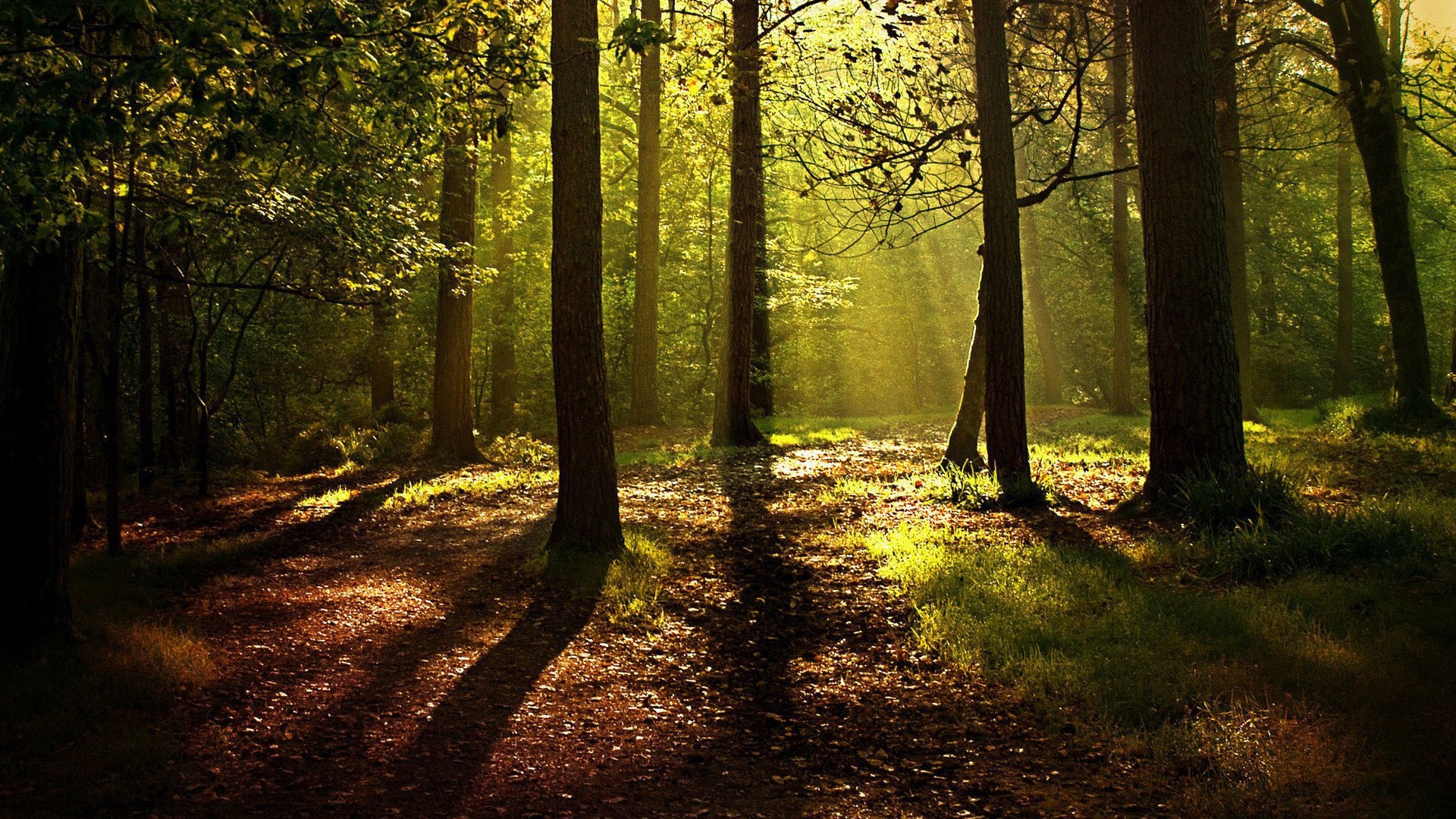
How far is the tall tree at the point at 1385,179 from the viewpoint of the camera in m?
12.4

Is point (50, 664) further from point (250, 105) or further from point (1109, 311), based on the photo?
point (1109, 311)

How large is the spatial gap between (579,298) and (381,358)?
13.1 m

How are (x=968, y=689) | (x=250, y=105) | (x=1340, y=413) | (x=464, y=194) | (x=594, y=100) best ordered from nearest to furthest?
(x=250, y=105)
(x=968, y=689)
(x=594, y=100)
(x=1340, y=413)
(x=464, y=194)

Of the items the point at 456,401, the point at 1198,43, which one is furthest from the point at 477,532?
the point at 1198,43

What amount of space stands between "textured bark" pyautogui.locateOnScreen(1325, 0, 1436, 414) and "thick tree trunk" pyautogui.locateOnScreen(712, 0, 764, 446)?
838 centimetres

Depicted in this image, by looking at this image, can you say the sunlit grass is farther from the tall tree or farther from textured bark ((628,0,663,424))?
the tall tree

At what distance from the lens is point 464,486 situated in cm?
1230

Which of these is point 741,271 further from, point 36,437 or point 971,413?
point 36,437

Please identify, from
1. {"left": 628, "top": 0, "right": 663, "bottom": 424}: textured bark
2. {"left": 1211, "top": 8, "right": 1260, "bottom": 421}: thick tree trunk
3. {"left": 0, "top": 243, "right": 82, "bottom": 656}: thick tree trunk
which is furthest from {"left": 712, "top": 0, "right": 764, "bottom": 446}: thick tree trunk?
{"left": 0, "top": 243, "right": 82, "bottom": 656}: thick tree trunk

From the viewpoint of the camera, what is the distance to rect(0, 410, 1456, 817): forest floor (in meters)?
4.03

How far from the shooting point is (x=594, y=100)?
8.08m

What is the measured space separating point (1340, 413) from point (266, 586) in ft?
47.9

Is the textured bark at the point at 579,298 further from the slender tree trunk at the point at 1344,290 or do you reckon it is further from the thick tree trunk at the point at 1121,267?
the slender tree trunk at the point at 1344,290

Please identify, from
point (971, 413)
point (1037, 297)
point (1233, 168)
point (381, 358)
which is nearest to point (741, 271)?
point (971, 413)
